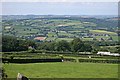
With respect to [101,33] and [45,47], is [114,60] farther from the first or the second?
[101,33]

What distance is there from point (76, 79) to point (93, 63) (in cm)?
1078

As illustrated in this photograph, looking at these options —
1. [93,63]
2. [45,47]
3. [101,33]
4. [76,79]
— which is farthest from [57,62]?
[101,33]

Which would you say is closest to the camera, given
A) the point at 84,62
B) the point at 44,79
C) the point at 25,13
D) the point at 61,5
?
the point at 44,79

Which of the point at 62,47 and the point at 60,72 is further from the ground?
the point at 62,47

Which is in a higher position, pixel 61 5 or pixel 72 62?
pixel 61 5

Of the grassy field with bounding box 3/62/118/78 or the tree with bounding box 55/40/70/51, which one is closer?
the grassy field with bounding box 3/62/118/78

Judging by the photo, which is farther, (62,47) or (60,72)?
(62,47)

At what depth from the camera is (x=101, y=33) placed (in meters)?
74.5

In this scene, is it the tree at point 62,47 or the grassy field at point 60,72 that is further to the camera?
the tree at point 62,47

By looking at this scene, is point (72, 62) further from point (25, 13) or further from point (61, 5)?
point (61, 5)

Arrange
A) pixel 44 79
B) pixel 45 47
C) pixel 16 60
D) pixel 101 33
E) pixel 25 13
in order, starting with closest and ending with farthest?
pixel 44 79 → pixel 16 60 → pixel 45 47 → pixel 101 33 → pixel 25 13

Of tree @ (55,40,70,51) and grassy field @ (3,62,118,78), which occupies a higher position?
tree @ (55,40,70,51)

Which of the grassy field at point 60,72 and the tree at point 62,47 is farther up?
the tree at point 62,47

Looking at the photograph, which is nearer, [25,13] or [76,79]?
[76,79]
